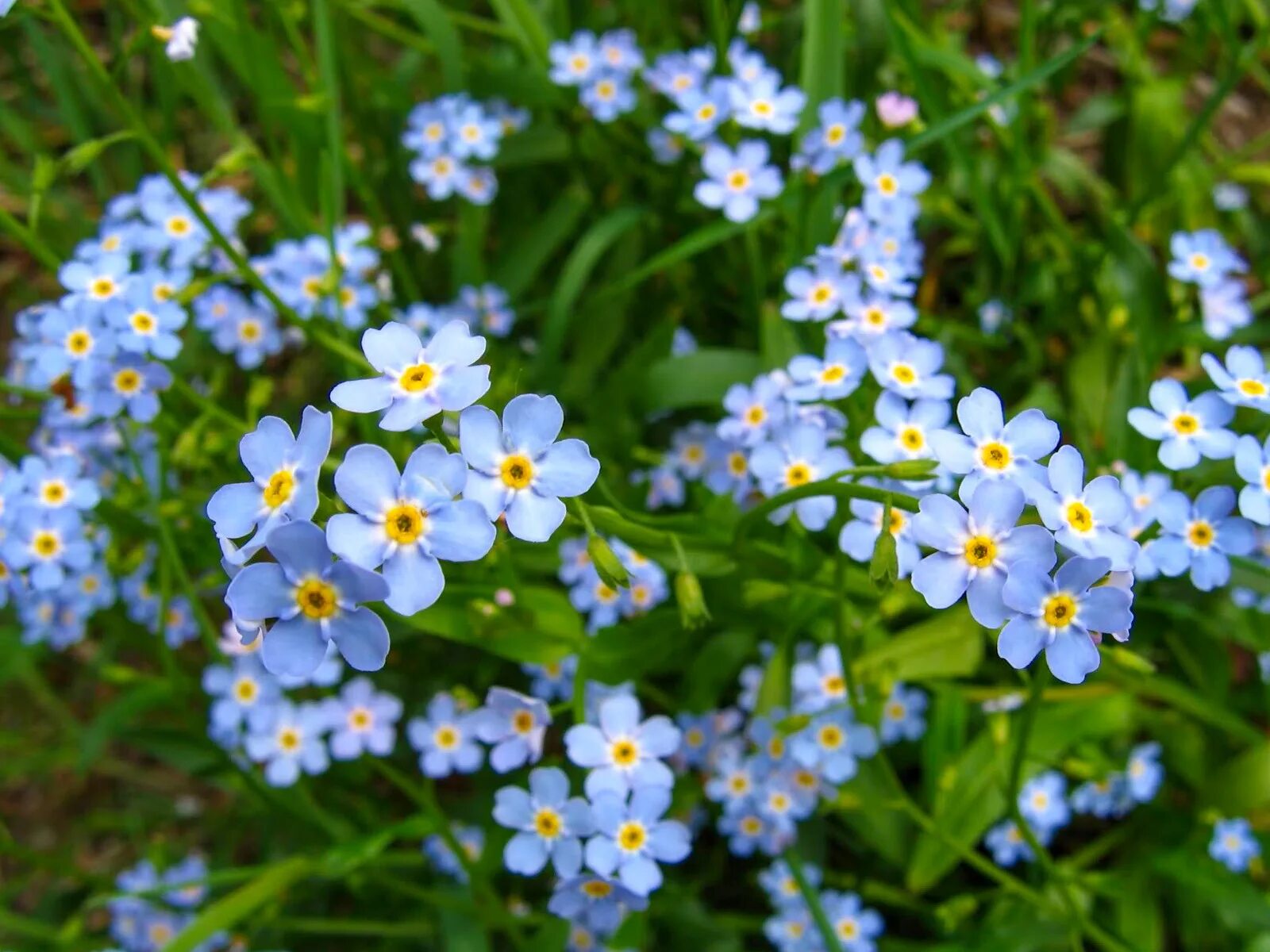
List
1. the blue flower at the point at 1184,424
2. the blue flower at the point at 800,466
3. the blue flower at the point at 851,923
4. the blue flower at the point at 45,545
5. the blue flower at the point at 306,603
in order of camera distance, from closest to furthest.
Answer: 1. the blue flower at the point at 306,603
2. the blue flower at the point at 1184,424
3. the blue flower at the point at 800,466
4. the blue flower at the point at 45,545
5. the blue flower at the point at 851,923

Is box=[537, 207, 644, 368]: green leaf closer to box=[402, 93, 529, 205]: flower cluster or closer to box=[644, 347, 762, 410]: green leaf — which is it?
box=[644, 347, 762, 410]: green leaf

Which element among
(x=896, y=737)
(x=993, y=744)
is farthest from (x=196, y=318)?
(x=993, y=744)

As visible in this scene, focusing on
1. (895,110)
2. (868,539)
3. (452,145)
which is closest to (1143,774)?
(868,539)

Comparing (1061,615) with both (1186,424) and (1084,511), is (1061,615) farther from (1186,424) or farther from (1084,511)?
(1186,424)

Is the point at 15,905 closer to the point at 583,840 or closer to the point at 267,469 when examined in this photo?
the point at 583,840

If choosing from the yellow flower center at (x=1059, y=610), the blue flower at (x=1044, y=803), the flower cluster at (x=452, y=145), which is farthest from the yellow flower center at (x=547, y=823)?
the flower cluster at (x=452, y=145)

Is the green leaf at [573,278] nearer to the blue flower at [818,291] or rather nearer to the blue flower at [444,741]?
the blue flower at [818,291]

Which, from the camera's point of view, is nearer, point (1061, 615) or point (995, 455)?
point (1061, 615)

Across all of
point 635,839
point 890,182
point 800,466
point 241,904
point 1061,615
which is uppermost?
point 1061,615
